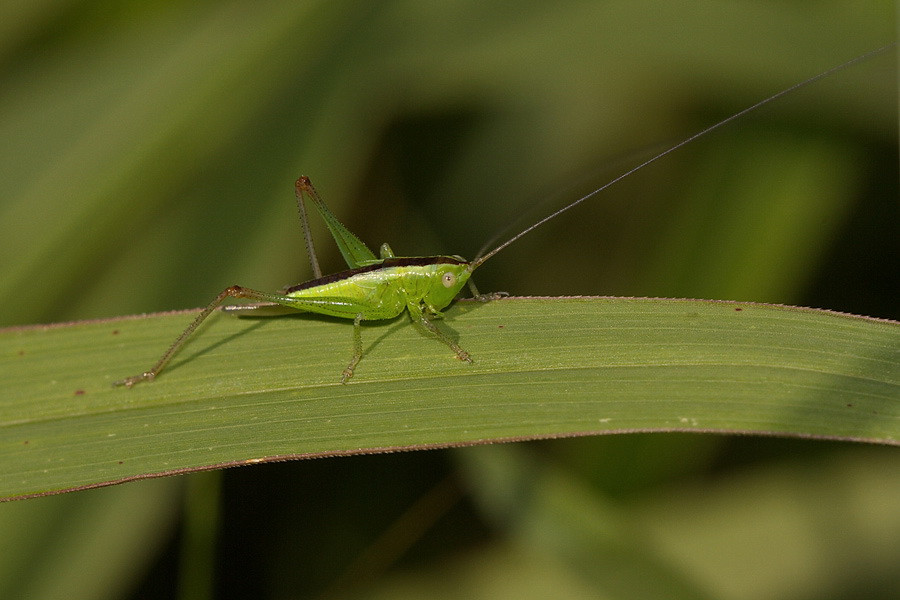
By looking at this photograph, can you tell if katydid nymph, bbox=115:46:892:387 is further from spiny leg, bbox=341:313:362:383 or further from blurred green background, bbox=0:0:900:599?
blurred green background, bbox=0:0:900:599

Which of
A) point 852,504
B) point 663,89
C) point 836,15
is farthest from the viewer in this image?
point 663,89

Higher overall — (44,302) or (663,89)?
(44,302)

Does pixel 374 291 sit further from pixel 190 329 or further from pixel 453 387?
pixel 453 387

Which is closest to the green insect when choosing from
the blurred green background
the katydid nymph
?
the katydid nymph

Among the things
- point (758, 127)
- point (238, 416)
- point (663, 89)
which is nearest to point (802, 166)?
point (758, 127)

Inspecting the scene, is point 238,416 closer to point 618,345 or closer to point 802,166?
point 618,345

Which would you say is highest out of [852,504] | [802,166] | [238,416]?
[238,416]
